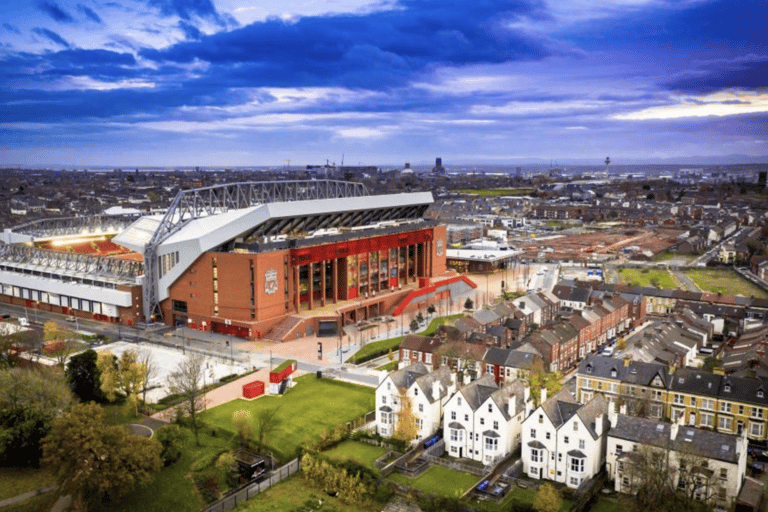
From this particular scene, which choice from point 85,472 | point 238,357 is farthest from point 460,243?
point 85,472

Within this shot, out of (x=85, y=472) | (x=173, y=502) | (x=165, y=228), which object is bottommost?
(x=173, y=502)

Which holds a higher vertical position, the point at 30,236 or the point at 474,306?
the point at 30,236

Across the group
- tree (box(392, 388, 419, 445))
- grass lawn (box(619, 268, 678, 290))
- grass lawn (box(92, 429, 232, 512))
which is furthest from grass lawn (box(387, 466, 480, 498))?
grass lawn (box(619, 268, 678, 290))

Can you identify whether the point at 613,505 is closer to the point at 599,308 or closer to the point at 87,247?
the point at 599,308

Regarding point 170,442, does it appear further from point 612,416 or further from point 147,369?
point 612,416

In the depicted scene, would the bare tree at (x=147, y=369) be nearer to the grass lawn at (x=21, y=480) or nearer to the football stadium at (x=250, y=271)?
the grass lawn at (x=21, y=480)

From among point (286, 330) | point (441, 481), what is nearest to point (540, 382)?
point (441, 481)

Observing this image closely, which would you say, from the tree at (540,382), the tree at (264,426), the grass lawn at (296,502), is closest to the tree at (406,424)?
the grass lawn at (296,502)
